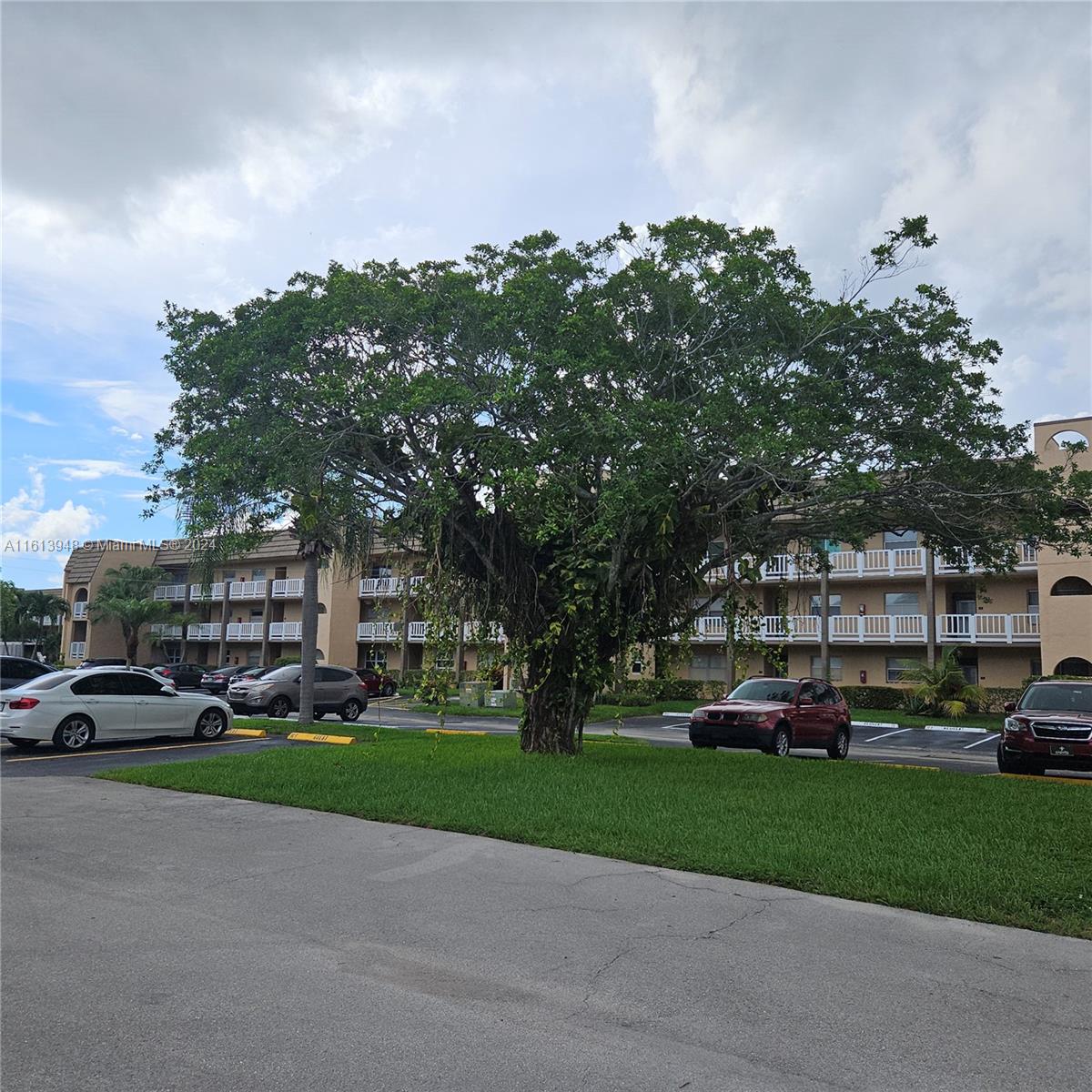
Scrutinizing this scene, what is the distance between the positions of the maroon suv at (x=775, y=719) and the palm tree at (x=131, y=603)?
40613mm

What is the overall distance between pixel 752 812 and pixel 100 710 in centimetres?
1269

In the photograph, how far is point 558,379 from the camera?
13.5 m

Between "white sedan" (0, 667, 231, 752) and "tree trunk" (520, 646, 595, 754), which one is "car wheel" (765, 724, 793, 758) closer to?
"tree trunk" (520, 646, 595, 754)

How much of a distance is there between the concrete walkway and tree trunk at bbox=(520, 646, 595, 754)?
24.1 feet

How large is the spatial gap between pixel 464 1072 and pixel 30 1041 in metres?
2.05

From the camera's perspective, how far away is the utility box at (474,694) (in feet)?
118

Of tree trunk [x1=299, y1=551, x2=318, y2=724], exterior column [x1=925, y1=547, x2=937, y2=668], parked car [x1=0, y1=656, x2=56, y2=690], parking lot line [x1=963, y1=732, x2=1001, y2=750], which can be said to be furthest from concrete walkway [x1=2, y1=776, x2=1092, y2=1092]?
exterior column [x1=925, y1=547, x2=937, y2=668]

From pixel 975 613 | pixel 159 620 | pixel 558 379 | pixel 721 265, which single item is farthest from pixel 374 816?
pixel 159 620

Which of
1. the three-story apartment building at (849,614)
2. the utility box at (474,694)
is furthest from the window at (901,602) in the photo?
the utility box at (474,694)

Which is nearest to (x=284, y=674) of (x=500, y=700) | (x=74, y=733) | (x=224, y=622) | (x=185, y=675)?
(x=74, y=733)

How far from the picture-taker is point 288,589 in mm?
52750

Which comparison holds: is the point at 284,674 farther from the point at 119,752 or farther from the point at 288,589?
the point at 288,589

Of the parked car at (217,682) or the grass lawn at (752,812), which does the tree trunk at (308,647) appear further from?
the parked car at (217,682)

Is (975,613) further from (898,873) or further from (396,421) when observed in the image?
(898,873)
